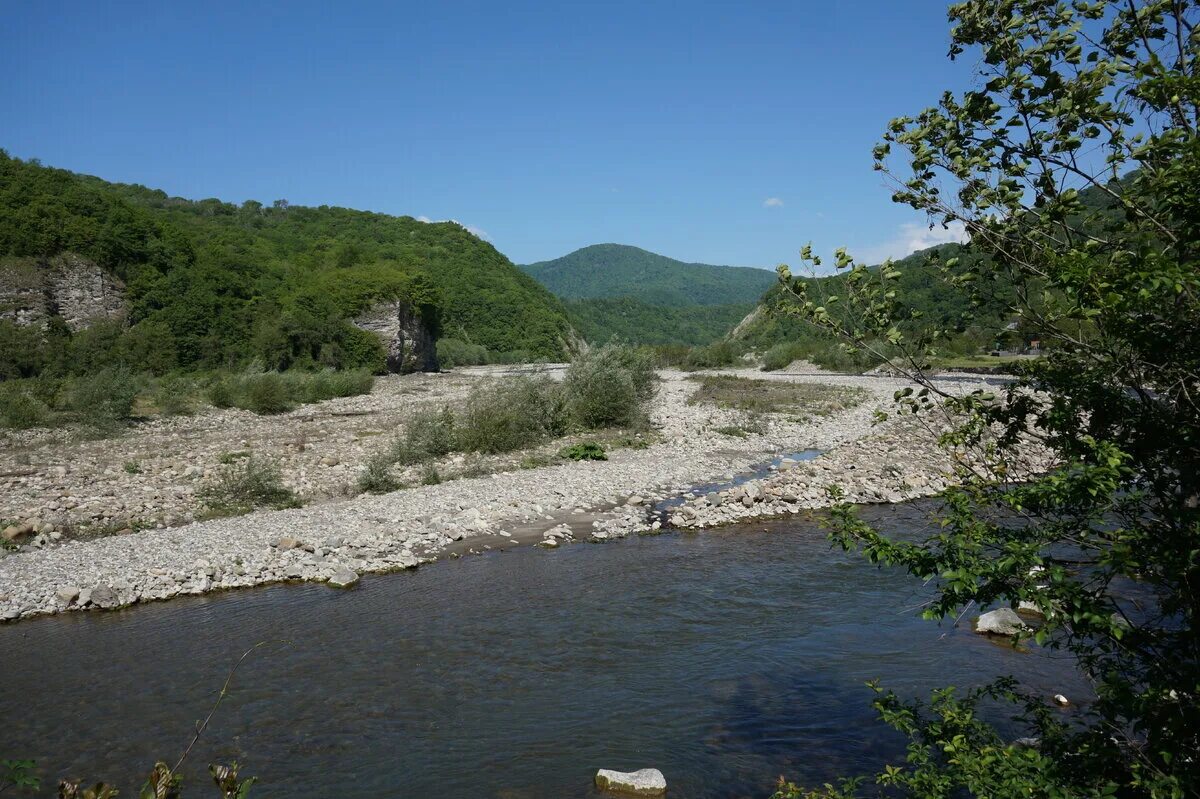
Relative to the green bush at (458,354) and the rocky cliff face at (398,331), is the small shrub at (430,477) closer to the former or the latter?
the rocky cliff face at (398,331)

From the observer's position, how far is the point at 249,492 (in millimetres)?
17969

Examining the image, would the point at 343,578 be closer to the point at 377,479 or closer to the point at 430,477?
the point at 377,479

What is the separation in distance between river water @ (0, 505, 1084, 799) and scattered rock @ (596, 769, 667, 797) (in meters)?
0.17

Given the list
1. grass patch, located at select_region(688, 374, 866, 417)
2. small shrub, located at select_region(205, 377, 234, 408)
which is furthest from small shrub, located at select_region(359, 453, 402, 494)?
small shrub, located at select_region(205, 377, 234, 408)

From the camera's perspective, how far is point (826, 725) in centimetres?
757

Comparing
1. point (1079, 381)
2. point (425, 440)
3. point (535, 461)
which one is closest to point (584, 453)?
point (535, 461)

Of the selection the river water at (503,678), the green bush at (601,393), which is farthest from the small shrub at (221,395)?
the river water at (503,678)

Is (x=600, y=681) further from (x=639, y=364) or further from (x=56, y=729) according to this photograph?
(x=639, y=364)

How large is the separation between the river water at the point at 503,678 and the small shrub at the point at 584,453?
395 inches

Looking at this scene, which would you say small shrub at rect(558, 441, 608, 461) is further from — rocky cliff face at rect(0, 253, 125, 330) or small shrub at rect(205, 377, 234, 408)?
rocky cliff face at rect(0, 253, 125, 330)

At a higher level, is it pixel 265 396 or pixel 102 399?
pixel 102 399

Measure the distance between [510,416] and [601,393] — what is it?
4.87 metres

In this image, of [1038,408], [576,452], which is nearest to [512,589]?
[1038,408]

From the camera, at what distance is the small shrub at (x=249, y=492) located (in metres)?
17.5
